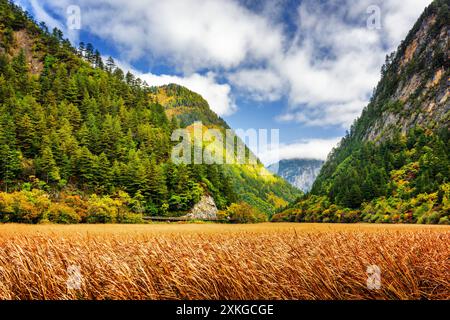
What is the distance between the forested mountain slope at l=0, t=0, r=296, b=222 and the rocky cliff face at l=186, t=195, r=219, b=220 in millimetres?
1950

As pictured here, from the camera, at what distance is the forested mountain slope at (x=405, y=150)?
78000mm

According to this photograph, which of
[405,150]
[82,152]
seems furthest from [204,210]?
[405,150]

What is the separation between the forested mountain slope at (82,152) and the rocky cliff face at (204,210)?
1950mm

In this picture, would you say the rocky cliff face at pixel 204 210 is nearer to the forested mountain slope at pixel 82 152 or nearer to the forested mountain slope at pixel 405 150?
the forested mountain slope at pixel 82 152

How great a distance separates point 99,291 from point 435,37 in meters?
171

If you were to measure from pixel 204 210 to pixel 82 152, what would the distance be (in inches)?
1269

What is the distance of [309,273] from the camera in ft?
20.1

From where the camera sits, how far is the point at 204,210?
263 ft

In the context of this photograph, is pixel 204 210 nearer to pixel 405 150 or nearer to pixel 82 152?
pixel 82 152

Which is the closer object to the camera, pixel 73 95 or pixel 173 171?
pixel 173 171

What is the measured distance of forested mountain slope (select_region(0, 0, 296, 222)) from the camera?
206 ft

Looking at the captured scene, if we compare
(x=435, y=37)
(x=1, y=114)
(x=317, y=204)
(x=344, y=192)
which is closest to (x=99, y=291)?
(x=1, y=114)

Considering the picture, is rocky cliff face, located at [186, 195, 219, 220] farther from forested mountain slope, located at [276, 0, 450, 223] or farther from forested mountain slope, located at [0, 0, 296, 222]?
forested mountain slope, located at [276, 0, 450, 223]
